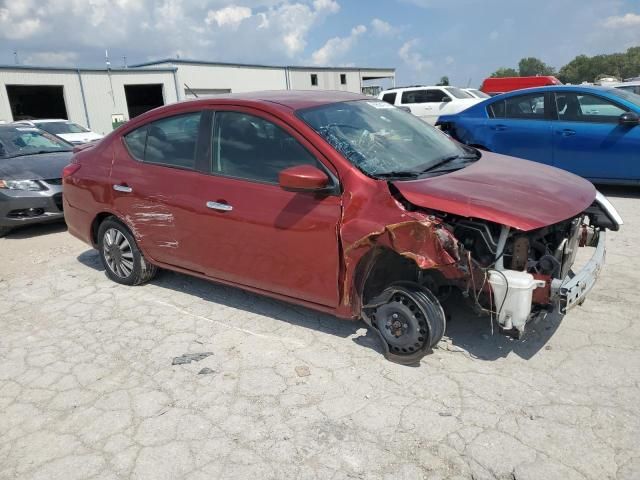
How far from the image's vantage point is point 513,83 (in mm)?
20453

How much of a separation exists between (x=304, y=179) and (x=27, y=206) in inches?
204

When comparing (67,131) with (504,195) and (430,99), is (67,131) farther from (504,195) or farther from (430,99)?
(504,195)

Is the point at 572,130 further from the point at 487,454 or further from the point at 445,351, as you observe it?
the point at 487,454

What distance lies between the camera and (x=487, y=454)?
2.51 m

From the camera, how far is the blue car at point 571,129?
6910 mm

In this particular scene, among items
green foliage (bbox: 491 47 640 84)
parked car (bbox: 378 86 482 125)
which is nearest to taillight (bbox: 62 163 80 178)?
parked car (bbox: 378 86 482 125)

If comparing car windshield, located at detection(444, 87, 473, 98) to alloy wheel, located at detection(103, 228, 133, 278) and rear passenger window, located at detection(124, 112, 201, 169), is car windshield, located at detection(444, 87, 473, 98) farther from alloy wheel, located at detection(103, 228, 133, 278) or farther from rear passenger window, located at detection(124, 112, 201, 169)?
alloy wheel, located at detection(103, 228, 133, 278)

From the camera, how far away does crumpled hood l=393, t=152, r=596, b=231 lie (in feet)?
9.52

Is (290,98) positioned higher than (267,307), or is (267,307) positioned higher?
(290,98)

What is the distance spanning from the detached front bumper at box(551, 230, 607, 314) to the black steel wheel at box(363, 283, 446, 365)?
2.23 feet

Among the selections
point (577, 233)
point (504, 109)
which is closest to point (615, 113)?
point (504, 109)

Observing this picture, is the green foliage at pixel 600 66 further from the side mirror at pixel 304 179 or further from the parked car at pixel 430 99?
the side mirror at pixel 304 179

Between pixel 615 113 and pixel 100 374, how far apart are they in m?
7.00

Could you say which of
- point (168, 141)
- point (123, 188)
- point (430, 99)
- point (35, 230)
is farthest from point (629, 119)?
point (430, 99)
